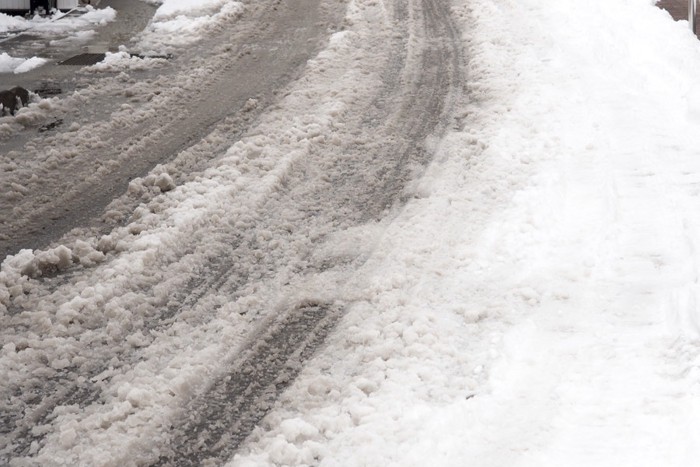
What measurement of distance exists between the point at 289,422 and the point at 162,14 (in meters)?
9.84

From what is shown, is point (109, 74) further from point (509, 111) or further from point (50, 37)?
point (509, 111)

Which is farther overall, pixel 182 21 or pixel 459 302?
pixel 182 21

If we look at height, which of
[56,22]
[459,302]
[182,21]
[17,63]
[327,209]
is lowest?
[56,22]

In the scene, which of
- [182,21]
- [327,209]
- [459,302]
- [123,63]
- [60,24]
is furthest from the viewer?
[60,24]

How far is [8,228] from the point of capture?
547 cm

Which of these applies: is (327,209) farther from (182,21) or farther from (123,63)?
(182,21)

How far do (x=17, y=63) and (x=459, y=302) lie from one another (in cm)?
756

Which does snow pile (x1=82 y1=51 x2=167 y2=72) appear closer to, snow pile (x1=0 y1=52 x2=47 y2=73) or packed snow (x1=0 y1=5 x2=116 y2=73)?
snow pile (x1=0 y1=52 x2=47 y2=73)

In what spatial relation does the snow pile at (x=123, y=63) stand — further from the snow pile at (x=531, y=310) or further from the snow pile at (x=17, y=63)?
the snow pile at (x=531, y=310)

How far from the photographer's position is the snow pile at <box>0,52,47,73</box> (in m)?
9.50

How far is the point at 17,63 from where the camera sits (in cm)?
→ 980

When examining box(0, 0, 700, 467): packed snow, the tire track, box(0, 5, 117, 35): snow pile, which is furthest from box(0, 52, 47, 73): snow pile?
the tire track

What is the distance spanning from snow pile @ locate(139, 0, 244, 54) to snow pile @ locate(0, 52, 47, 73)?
1.33 meters

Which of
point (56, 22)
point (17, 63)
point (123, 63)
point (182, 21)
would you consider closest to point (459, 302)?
point (123, 63)
